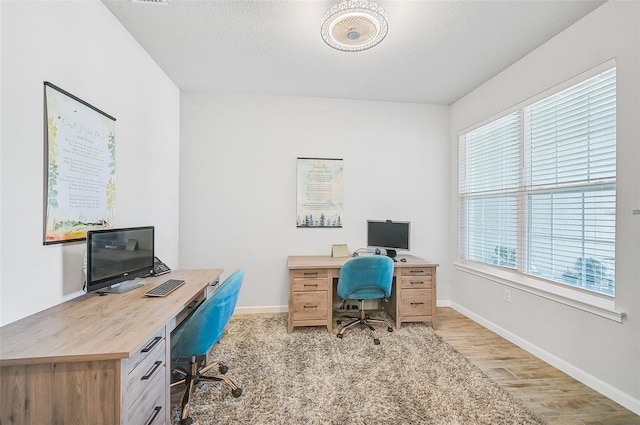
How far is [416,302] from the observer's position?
9.94 ft

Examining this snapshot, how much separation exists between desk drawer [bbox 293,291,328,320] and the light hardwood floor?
1.26 meters

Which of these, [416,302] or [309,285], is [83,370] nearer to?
[309,285]

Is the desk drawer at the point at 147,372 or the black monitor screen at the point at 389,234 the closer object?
the desk drawer at the point at 147,372

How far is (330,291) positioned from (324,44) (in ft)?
7.70

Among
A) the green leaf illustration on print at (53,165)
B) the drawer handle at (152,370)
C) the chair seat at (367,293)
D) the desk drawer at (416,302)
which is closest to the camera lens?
the drawer handle at (152,370)

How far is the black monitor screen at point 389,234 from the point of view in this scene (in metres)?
3.22

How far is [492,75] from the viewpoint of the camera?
2.94m

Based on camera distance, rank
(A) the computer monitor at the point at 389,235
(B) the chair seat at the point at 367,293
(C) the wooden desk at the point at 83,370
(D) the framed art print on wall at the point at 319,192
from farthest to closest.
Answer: (D) the framed art print on wall at the point at 319,192 < (A) the computer monitor at the point at 389,235 < (B) the chair seat at the point at 367,293 < (C) the wooden desk at the point at 83,370

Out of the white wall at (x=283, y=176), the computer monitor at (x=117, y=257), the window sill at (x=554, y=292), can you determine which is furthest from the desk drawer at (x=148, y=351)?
the window sill at (x=554, y=292)

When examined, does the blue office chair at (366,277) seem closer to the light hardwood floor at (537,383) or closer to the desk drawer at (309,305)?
the desk drawer at (309,305)

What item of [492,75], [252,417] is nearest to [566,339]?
[252,417]

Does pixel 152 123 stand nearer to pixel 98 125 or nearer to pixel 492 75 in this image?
pixel 98 125

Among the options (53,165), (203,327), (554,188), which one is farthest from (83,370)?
(554,188)

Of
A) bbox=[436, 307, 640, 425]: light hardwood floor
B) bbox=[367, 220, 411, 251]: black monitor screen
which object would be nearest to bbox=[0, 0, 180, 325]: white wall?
bbox=[367, 220, 411, 251]: black monitor screen
